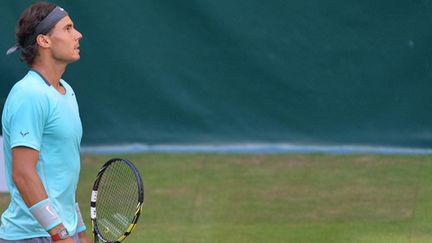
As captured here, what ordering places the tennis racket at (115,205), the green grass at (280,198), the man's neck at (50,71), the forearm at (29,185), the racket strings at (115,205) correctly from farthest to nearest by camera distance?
the green grass at (280,198), the racket strings at (115,205), the tennis racket at (115,205), the man's neck at (50,71), the forearm at (29,185)

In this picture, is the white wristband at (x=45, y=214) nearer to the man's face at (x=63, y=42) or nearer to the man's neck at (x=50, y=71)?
the man's neck at (x=50, y=71)

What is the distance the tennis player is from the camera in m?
3.81

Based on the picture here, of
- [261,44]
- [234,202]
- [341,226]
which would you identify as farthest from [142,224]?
[261,44]

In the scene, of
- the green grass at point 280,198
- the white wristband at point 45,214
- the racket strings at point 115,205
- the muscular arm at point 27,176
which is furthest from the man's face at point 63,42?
the green grass at point 280,198

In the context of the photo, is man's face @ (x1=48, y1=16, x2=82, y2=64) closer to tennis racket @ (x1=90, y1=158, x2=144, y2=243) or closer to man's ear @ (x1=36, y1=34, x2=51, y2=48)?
man's ear @ (x1=36, y1=34, x2=51, y2=48)

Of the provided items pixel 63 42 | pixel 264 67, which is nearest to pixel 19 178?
pixel 63 42

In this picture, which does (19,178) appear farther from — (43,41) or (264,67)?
(264,67)

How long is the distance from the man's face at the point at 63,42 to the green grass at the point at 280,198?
259 centimetres

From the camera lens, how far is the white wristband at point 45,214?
3814 millimetres

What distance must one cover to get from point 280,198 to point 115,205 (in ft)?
8.88

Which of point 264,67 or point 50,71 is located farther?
point 264,67

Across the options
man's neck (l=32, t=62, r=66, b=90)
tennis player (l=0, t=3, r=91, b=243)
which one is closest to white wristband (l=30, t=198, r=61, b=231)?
tennis player (l=0, t=3, r=91, b=243)

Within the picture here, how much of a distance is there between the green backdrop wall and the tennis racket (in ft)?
8.85

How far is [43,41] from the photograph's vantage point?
4031mm
